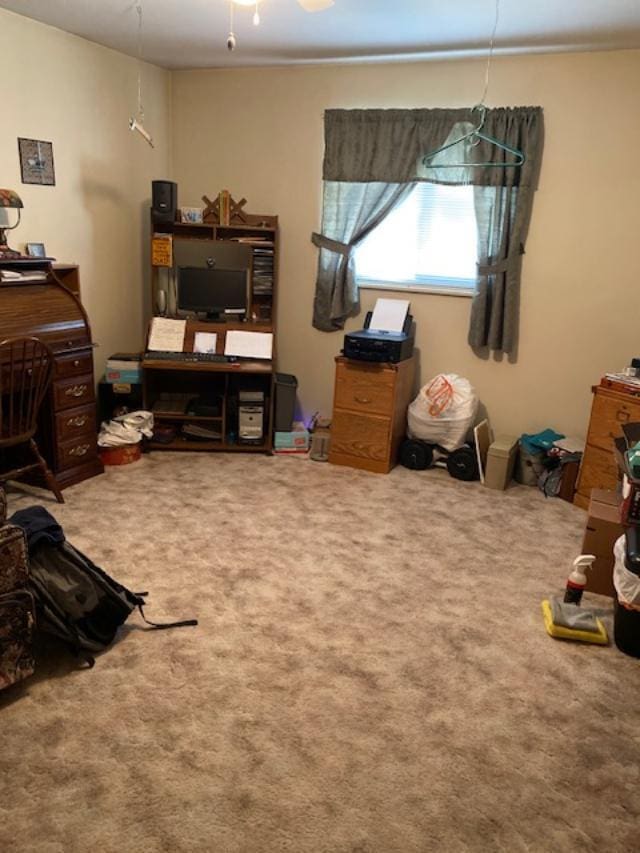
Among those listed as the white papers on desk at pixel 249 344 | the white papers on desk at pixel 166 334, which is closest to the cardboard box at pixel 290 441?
the white papers on desk at pixel 249 344

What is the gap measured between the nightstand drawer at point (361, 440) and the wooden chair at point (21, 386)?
1.73 meters

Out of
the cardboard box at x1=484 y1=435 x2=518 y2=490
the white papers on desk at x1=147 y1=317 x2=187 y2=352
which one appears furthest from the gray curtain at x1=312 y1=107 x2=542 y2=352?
the white papers on desk at x1=147 y1=317 x2=187 y2=352

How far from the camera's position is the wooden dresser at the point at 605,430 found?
3.26 metres

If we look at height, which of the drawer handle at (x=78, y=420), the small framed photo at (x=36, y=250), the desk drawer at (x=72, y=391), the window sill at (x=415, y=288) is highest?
the small framed photo at (x=36, y=250)

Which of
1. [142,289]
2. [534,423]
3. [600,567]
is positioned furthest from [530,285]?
[142,289]

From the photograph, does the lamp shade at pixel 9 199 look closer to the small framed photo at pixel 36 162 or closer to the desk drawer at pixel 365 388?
the small framed photo at pixel 36 162

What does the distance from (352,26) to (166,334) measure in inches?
80.8

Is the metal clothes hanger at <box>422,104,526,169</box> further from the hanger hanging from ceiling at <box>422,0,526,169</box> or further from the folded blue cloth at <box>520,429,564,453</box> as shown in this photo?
the folded blue cloth at <box>520,429,564,453</box>

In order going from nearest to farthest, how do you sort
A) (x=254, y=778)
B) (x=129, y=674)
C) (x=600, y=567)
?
(x=254, y=778)
(x=129, y=674)
(x=600, y=567)

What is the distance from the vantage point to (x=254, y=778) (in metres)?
1.70

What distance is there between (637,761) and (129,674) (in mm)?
1565

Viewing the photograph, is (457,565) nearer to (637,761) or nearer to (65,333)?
(637,761)

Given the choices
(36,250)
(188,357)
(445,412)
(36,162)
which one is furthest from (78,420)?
(445,412)

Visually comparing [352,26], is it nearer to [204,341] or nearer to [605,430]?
[204,341]
